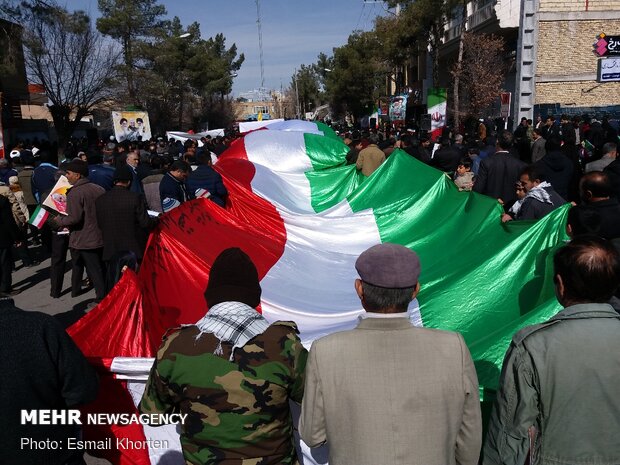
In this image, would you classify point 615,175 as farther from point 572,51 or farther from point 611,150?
point 572,51

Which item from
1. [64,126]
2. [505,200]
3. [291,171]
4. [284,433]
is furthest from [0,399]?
[64,126]

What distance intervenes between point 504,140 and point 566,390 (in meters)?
6.85

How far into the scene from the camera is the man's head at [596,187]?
4.33 metres

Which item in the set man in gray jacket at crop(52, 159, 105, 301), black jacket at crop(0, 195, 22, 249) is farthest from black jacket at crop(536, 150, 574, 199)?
black jacket at crop(0, 195, 22, 249)

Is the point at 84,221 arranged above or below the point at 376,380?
below

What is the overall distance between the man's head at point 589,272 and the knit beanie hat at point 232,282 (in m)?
1.25

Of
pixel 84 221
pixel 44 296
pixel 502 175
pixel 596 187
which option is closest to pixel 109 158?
pixel 44 296

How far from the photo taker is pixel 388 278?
2018mm

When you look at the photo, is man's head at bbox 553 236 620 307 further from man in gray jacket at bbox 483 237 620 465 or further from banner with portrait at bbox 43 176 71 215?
banner with portrait at bbox 43 176 71 215

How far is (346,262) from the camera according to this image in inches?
220

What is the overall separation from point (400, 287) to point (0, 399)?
1.74m

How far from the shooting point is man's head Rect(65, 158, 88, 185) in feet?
22.0

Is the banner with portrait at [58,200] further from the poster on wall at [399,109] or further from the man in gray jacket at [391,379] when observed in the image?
the poster on wall at [399,109]

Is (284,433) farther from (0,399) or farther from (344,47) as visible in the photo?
(344,47)
